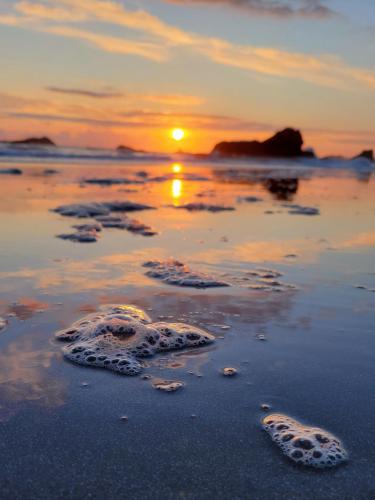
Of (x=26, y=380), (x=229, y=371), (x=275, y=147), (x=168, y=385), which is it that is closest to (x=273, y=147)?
(x=275, y=147)

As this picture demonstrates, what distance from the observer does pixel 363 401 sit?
8.78 ft

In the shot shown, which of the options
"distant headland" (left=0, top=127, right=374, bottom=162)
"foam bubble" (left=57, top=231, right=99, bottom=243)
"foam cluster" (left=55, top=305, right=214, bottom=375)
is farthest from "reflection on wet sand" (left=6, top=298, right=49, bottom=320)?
"distant headland" (left=0, top=127, right=374, bottom=162)

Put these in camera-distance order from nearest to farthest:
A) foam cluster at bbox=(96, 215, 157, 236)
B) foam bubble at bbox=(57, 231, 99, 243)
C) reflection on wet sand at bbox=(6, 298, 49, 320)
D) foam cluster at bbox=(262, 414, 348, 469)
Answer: foam cluster at bbox=(262, 414, 348, 469) → reflection on wet sand at bbox=(6, 298, 49, 320) → foam bubble at bbox=(57, 231, 99, 243) → foam cluster at bbox=(96, 215, 157, 236)

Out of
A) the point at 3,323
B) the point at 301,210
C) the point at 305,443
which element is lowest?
the point at 305,443

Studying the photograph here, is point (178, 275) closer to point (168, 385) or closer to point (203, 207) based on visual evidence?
point (168, 385)

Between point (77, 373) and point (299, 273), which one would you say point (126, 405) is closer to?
point (77, 373)

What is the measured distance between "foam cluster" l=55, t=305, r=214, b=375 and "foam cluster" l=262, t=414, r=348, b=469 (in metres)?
0.94

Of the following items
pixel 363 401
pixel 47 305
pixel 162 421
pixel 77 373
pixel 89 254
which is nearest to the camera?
pixel 162 421

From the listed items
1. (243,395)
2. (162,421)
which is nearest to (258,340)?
(243,395)

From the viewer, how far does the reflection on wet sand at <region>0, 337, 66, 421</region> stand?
101 inches

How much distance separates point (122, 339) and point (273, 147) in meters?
52.9

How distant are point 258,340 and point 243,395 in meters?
0.79

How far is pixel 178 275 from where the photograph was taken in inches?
198

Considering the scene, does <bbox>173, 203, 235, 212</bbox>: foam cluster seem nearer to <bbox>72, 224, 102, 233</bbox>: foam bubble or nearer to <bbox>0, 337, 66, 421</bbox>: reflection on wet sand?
<bbox>72, 224, 102, 233</bbox>: foam bubble
